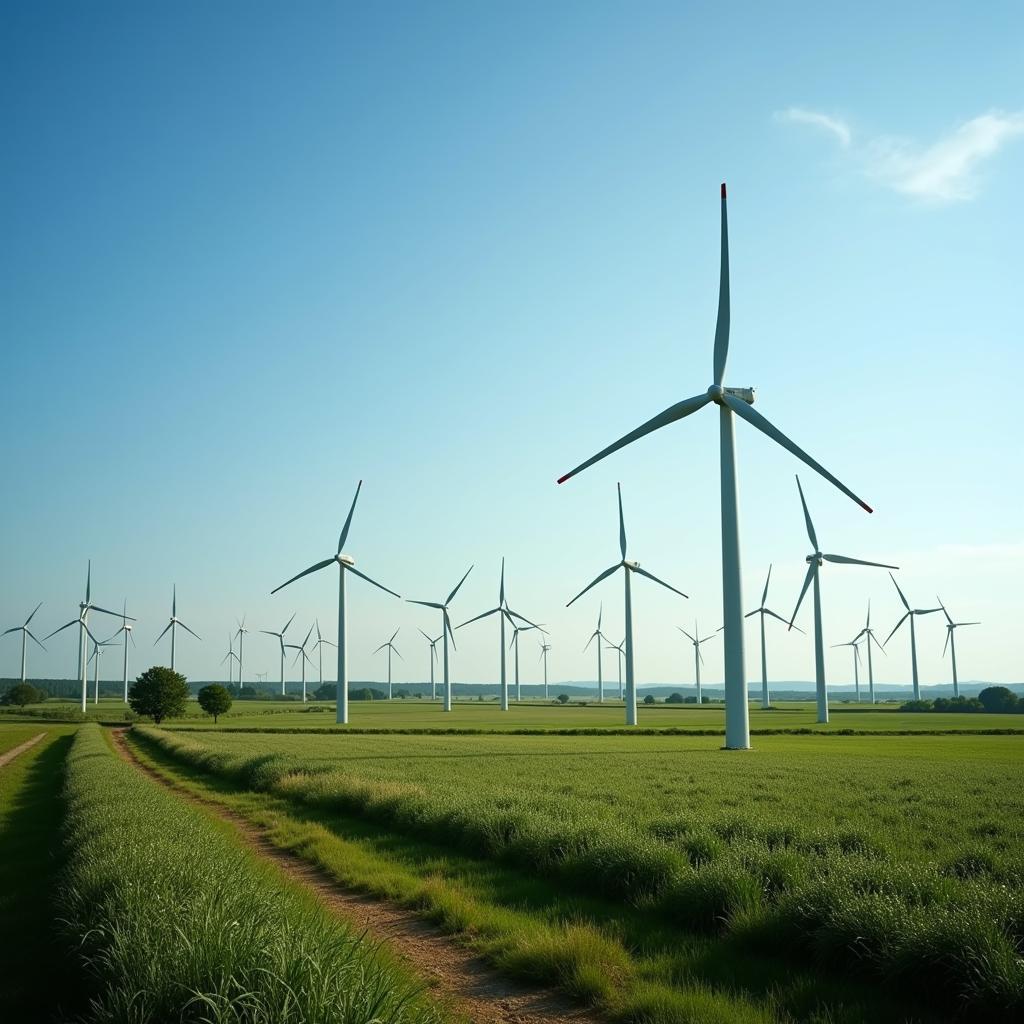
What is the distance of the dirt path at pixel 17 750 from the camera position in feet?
173

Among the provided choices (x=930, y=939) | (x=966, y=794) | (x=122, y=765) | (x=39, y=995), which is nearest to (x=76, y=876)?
(x=39, y=995)

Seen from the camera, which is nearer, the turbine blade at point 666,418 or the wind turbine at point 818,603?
the turbine blade at point 666,418

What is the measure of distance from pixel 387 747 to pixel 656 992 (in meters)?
46.8

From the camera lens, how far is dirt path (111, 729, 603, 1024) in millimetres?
9773

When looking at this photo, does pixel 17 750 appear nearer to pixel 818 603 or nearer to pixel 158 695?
pixel 158 695

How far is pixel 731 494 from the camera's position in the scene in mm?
54625

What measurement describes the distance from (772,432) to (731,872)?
149ft

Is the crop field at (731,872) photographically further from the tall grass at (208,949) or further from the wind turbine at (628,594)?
the wind turbine at (628,594)

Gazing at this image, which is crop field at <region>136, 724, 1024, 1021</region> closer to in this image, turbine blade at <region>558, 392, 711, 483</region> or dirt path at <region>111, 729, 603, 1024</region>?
dirt path at <region>111, 729, 603, 1024</region>

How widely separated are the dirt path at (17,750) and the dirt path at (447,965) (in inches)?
1643

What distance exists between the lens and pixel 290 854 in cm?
1991

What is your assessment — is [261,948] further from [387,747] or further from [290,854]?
[387,747]

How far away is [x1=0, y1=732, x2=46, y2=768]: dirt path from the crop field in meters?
28.0

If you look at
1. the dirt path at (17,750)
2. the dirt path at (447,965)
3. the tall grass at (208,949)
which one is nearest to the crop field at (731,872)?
the dirt path at (447,965)
